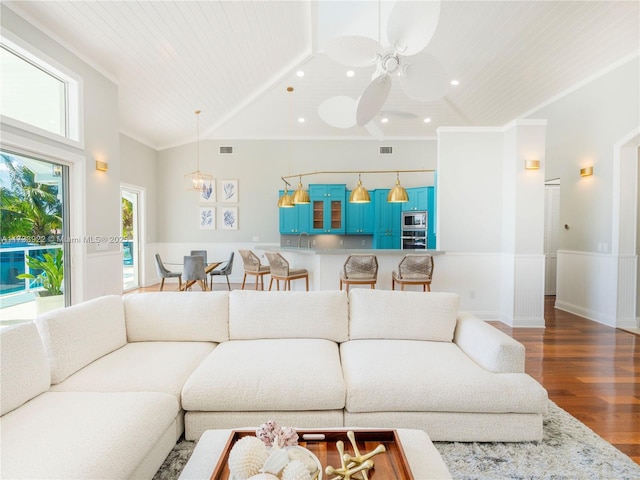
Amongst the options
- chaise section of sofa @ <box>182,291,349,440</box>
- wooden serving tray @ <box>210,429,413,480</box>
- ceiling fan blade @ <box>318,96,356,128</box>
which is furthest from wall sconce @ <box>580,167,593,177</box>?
wooden serving tray @ <box>210,429,413,480</box>

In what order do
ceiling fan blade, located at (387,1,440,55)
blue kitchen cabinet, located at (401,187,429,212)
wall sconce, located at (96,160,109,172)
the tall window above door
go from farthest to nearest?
1. blue kitchen cabinet, located at (401,187,429,212)
2. wall sconce, located at (96,160,109,172)
3. the tall window above door
4. ceiling fan blade, located at (387,1,440,55)

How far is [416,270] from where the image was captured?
4305 millimetres

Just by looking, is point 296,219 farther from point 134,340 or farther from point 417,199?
point 134,340

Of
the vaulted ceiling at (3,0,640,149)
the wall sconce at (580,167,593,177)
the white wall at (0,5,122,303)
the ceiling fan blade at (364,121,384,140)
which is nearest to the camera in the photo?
the vaulted ceiling at (3,0,640,149)

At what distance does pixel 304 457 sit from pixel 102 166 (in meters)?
4.45

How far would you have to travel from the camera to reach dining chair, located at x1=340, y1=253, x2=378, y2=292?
4.31 meters

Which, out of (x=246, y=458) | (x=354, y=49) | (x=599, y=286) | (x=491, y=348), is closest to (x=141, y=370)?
(x=246, y=458)

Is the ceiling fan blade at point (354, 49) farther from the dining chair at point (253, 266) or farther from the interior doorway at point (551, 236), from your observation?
the interior doorway at point (551, 236)

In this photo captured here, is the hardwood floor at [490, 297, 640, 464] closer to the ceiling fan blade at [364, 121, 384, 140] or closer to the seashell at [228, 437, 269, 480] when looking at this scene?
the seashell at [228, 437, 269, 480]

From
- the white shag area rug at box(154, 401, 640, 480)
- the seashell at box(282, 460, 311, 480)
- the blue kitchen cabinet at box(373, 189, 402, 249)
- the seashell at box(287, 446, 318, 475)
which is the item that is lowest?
the white shag area rug at box(154, 401, 640, 480)

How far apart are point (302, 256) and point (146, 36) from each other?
3.50 m

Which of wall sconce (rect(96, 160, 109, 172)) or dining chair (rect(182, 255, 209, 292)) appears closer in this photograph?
wall sconce (rect(96, 160, 109, 172))

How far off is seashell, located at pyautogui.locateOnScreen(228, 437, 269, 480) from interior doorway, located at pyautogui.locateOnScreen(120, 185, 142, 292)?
6.90 metres

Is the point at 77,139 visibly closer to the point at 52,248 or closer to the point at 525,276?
the point at 52,248
